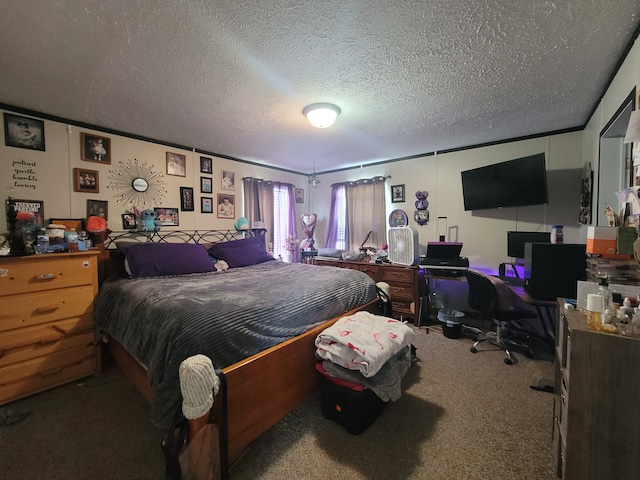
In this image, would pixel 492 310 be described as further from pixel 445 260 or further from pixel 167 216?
pixel 167 216

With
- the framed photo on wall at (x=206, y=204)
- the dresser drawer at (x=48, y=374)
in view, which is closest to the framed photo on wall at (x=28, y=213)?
the dresser drawer at (x=48, y=374)

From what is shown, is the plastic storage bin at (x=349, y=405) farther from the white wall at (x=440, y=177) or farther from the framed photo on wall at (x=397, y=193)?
the framed photo on wall at (x=397, y=193)

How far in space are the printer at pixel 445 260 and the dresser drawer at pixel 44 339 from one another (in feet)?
11.4

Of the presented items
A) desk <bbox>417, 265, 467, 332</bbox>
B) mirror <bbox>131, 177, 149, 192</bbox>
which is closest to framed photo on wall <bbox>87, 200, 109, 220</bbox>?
mirror <bbox>131, 177, 149, 192</bbox>

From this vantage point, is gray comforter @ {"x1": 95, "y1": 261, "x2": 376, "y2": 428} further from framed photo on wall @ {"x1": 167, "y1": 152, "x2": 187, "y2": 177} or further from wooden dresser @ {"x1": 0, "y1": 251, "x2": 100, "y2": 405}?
framed photo on wall @ {"x1": 167, "y1": 152, "x2": 187, "y2": 177}

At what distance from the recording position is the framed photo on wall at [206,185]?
3623mm

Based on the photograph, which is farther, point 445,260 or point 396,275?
point 396,275

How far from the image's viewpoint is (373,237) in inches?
175

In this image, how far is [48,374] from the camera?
6.69ft

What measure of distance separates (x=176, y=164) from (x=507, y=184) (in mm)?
3979

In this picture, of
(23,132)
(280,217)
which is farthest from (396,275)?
(23,132)

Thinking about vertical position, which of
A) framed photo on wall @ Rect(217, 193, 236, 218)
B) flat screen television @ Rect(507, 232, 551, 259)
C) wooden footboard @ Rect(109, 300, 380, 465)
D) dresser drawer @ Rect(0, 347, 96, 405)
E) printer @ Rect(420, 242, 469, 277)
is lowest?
dresser drawer @ Rect(0, 347, 96, 405)

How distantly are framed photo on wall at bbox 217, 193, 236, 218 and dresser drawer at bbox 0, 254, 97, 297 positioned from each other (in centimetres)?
175

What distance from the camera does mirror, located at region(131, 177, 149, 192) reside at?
3002mm
